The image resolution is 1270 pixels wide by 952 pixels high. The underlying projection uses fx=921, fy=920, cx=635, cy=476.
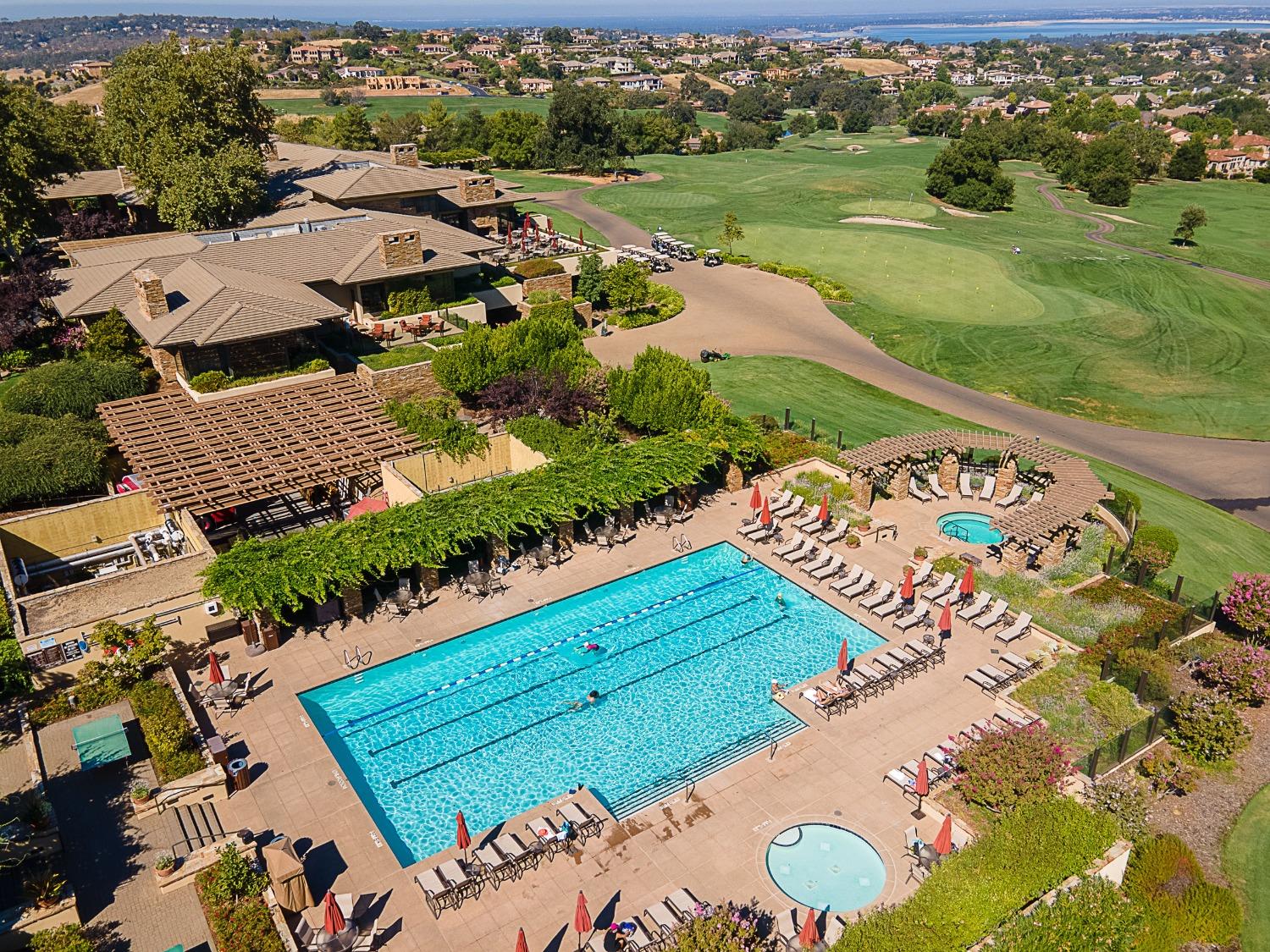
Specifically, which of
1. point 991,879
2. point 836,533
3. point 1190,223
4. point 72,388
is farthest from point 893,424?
point 1190,223

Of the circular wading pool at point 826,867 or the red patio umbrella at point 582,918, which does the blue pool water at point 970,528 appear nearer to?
the circular wading pool at point 826,867

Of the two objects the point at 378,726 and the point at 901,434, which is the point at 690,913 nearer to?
the point at 378,726

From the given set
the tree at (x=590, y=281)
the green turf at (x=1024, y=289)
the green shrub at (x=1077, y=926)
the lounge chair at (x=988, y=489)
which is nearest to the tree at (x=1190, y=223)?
the green turf at (x=1024, y=289)

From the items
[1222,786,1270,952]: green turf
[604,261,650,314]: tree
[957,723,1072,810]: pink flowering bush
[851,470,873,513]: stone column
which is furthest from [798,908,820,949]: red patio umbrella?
[604,261,650,314]: tree

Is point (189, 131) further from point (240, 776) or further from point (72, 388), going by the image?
point (240, 776)

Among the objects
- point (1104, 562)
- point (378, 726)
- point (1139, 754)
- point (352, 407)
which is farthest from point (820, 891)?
point (352, 407)

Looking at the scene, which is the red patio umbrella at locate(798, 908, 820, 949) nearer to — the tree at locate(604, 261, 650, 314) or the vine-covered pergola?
the vine-covered pergola
